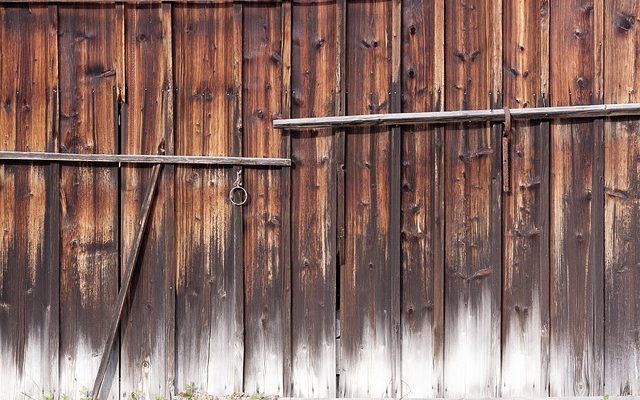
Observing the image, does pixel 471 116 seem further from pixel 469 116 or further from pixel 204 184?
pixel 204 184

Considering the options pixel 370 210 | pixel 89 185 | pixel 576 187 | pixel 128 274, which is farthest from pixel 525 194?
pixel 89 185

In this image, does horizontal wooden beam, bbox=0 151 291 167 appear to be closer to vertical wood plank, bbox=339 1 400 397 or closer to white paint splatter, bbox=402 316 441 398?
vertical wood plank, bbox=339 1 400 397

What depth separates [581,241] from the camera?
4.96 meters

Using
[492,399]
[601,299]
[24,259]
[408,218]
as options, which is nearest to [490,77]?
[408,218]

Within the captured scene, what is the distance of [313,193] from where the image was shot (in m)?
5.01

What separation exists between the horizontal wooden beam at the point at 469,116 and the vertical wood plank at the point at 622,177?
0.09 meters

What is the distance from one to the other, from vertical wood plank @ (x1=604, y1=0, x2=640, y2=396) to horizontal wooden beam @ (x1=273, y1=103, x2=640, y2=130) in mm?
91

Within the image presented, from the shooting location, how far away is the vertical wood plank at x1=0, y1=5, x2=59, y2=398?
198 inches

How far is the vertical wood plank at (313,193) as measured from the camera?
16.4 ft

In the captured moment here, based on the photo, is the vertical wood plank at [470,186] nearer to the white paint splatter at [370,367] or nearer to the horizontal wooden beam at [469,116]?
the horizontal wooden beam at [469,116]

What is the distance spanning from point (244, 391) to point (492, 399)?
1.75m

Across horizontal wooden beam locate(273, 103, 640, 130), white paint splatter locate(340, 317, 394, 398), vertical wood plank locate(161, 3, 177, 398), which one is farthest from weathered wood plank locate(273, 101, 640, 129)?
white paint splatter locate(340, 317, 394, 398)

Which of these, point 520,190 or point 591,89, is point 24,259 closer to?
point 520,190

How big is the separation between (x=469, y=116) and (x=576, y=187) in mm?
901
